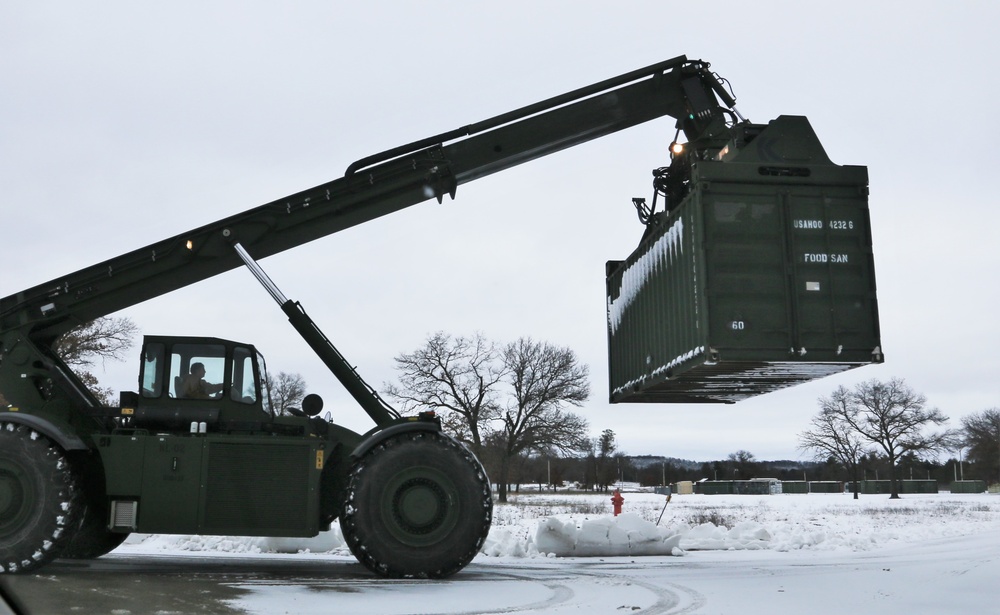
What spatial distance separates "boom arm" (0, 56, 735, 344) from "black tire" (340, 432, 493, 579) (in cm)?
333

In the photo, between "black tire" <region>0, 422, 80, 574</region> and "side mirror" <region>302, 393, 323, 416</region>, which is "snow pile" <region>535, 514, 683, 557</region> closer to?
"side mirror" <region>302, 393, 323, 416</region>

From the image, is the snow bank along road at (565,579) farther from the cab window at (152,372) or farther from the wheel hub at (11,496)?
the cab window at (152,372)

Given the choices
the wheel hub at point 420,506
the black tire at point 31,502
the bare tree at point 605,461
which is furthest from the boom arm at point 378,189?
the bare tree at point 605,461

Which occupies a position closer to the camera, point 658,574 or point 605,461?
point 658,574

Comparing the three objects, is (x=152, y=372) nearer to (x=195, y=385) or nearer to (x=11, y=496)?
(x=195, y=385)

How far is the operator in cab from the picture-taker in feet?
32.2

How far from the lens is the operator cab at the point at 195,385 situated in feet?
31.7

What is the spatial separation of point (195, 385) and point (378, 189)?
3375 mm

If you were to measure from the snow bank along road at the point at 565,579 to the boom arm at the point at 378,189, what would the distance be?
3.30 m

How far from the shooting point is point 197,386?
9859mm

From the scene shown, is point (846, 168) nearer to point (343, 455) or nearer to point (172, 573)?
point (343, 455)

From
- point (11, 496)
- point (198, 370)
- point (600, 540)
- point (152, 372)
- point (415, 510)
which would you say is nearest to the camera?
point (11, 496)

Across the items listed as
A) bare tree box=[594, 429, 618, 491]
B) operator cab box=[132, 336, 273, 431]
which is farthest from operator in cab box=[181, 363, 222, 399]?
bare tree box=[594, 429, 618, 491]

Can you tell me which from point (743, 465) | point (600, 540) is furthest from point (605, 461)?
point (600, 540)
